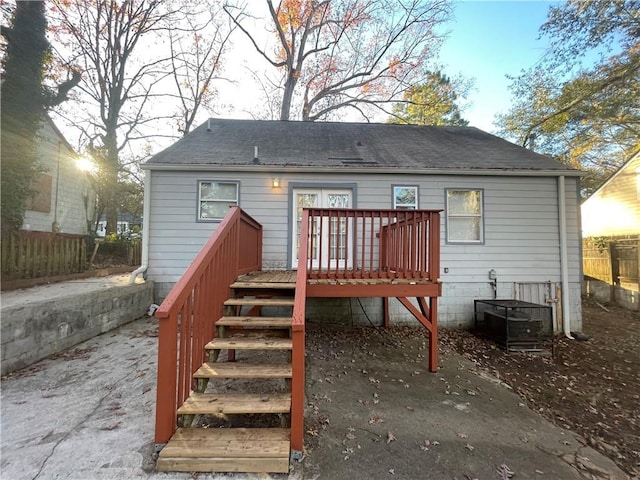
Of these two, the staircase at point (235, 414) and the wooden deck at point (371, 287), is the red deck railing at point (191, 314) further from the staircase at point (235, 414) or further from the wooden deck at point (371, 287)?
the wooden deck at point (371, 287)

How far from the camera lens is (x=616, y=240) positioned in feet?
31.1

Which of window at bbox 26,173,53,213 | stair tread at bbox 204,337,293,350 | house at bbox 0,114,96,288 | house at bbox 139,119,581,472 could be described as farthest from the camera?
window at bbox 26,173,53,213

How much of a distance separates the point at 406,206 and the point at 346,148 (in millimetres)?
2263

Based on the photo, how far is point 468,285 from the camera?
20.9ft

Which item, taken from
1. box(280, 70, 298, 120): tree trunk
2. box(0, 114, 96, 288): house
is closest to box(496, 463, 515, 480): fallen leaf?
box(0, 114, 96, 288): house

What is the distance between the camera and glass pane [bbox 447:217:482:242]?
6430 millimetres

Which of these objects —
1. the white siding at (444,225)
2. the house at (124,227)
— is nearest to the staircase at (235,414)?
the white siding at (444,225)

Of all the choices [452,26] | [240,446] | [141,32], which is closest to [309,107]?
[452,26]

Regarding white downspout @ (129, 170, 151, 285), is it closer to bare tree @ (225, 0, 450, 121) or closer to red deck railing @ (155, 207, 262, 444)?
red deck railing @ (155, 207, 262, 444)

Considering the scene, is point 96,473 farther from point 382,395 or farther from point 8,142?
point 8,142

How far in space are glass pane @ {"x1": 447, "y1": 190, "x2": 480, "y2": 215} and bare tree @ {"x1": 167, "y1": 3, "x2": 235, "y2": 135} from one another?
14.4m

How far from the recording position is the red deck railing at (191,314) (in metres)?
2.16

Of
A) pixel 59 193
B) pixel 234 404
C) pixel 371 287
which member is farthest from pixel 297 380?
pixel 59 193

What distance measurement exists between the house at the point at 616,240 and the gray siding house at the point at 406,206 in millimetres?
4569
